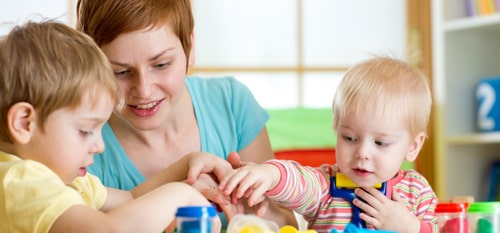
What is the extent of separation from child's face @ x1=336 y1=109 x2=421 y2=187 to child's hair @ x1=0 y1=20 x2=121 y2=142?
45cm

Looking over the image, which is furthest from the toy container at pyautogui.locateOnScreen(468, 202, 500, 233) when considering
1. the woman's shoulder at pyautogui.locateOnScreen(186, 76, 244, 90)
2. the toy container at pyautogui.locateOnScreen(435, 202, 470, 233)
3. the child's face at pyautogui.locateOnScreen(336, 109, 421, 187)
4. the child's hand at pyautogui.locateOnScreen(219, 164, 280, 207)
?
the woman's shoulder at pyautogui.locateOnScreen(186, 76, 244, 90)

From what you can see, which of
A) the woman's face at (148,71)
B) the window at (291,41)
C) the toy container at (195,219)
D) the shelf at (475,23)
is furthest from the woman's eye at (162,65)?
the shelf at (475,23)

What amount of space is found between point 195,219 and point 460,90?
255 cm

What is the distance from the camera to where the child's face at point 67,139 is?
3.71 ft

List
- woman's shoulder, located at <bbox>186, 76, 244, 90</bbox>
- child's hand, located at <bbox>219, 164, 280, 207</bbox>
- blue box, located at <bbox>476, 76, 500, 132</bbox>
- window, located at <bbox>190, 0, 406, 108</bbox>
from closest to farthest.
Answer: child's hand, located at <bbox>219, 164, 280, 207</bbox>
woman's shoulder, located at <bbox>186, 76, 244, 90</bbox>
window, located at <bbox>190, 0, 406, 108</bbox>
blue box, located at <bbox>476, 76, 500, 132</bbox>

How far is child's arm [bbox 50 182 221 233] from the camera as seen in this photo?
40.8 inches

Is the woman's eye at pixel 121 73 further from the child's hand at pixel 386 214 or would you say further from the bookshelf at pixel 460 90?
the bookshelf at pixel 460 90

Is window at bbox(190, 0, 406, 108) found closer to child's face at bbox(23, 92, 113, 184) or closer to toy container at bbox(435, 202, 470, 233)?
toy container at bbox(435, 202, 470, 233)

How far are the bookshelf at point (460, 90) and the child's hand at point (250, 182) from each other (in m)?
2.01

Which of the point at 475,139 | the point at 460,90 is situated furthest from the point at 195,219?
the point at 460,90

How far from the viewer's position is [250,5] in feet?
10.2

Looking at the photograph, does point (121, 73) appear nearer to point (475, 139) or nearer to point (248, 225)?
point (248, 225)

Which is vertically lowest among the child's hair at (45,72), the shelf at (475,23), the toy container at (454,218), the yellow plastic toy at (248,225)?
the toy container at (454,218)

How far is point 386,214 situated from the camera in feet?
4.50
